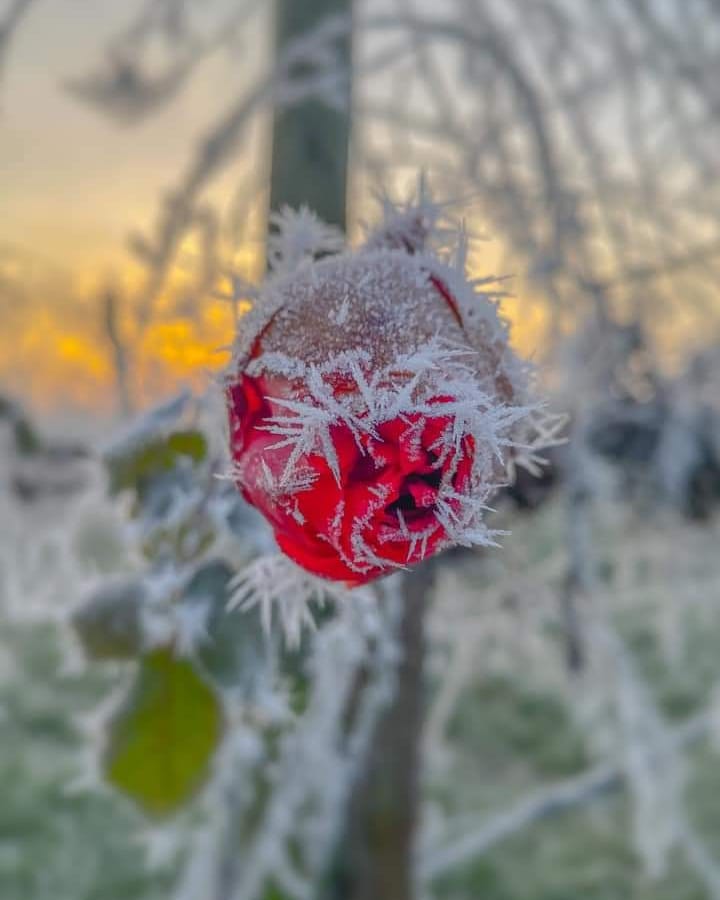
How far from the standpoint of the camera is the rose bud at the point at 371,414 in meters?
0.37

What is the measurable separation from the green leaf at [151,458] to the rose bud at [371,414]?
380 millimetres

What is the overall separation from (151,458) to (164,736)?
0.27m

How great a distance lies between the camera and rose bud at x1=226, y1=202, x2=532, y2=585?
0.37 meters

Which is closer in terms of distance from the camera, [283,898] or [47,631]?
[283,898]

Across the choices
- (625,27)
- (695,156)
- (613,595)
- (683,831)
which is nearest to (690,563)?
(613,595)

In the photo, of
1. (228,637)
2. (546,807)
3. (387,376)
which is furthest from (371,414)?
(546,807)

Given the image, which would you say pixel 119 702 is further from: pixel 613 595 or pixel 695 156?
pixel 613 595

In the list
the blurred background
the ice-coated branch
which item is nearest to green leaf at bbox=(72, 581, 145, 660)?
the blurred background

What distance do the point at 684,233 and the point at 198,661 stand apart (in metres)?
2.17

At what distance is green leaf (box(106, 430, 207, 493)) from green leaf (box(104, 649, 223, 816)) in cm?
17

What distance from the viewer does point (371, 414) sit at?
365 millimetres

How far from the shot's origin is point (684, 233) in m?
2.50

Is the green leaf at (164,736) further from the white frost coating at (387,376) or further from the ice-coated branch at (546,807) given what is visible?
the ice-coated branch at (546,807)

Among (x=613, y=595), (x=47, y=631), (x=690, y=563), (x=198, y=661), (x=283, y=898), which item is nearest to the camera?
(x=198, y=661)
